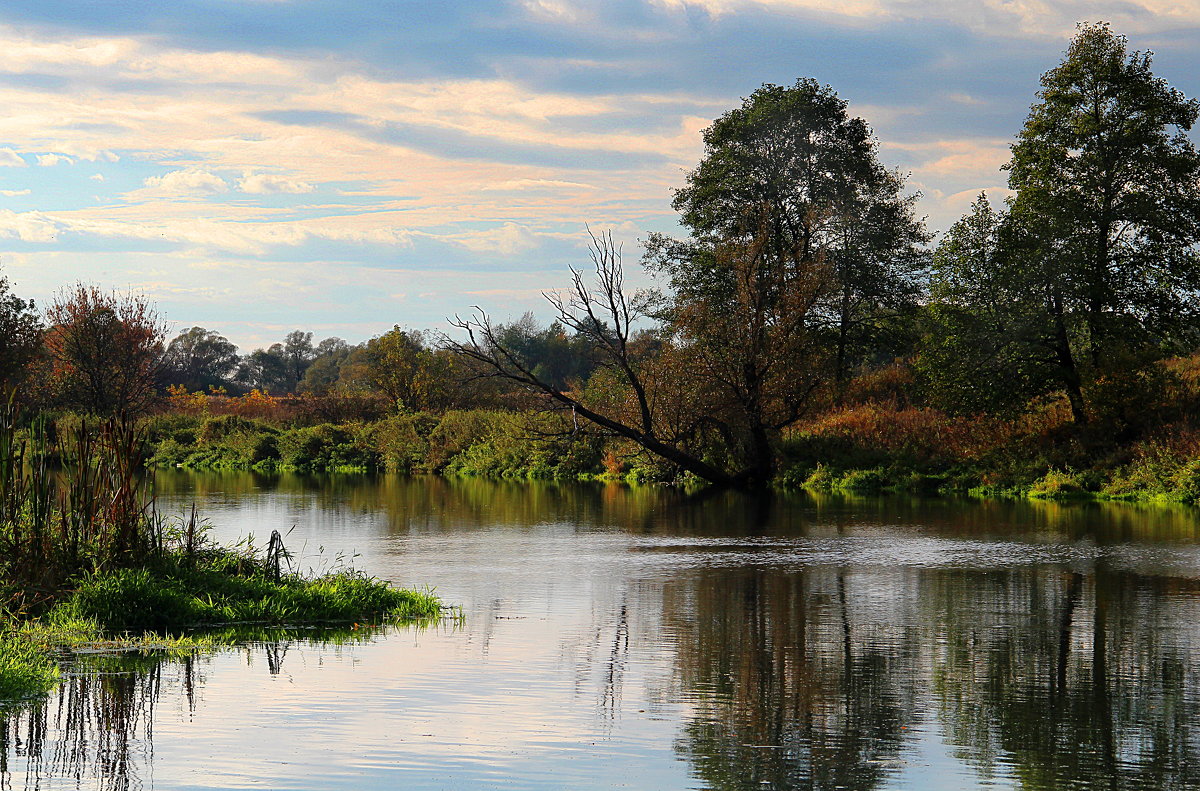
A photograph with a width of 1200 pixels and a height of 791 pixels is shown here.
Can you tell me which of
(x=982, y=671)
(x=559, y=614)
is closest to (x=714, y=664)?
(x=982, y=671)

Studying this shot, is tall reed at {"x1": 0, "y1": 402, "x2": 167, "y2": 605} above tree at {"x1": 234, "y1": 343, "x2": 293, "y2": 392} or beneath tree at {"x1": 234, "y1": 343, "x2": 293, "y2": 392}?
beneath

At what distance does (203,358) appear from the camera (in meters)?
156

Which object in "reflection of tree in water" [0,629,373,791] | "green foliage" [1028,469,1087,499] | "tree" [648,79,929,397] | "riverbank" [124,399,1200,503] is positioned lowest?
"reflection of tree in water" [0,629,373,791]

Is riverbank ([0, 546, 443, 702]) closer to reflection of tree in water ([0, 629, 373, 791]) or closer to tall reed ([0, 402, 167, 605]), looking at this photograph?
tall reed ([0, 402, 167, 605])

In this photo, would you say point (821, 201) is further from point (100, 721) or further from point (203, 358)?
point (203, 358)

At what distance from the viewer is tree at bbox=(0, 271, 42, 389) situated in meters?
57.8

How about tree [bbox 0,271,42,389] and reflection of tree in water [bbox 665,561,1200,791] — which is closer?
reflection of tree in water [bbox 665,561,1200,791]

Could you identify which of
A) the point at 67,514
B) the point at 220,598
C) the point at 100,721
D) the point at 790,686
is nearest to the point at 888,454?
the point at 220,598

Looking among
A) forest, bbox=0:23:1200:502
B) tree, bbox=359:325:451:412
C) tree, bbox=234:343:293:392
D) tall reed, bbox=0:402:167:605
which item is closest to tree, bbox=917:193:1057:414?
forest, bbox=0:23:1200:502

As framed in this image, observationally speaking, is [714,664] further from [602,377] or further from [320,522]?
[602,377]

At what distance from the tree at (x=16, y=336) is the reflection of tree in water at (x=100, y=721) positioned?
50589 millimetres

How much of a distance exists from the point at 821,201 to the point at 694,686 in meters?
41.9

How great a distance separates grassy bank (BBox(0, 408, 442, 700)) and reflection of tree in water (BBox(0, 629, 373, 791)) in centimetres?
93

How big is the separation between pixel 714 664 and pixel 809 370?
30.8m
